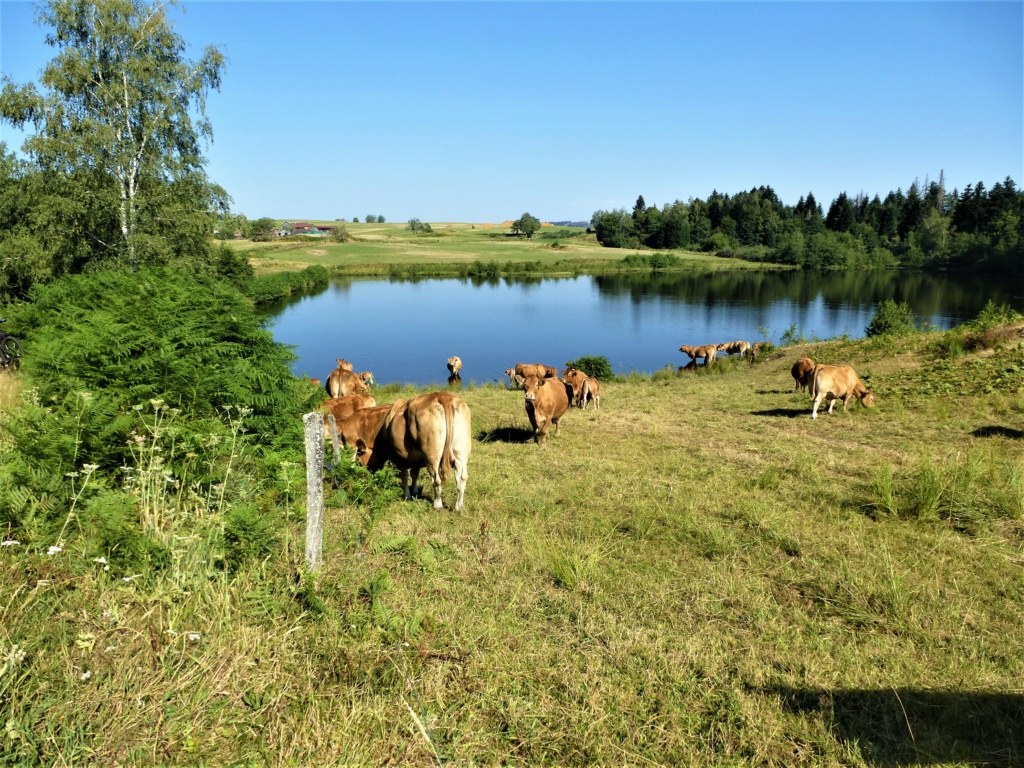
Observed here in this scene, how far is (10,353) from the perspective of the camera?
510 inches

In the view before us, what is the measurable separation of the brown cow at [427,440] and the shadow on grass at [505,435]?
4.29 meters

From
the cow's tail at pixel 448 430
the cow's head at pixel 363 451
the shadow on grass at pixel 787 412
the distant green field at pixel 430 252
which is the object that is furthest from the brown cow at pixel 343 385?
the distant green field at pixel 430 252

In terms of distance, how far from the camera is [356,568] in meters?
4.71

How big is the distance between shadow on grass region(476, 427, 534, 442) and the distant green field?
7169 cm

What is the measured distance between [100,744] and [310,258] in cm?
10518

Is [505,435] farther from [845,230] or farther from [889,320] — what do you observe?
[845,230]

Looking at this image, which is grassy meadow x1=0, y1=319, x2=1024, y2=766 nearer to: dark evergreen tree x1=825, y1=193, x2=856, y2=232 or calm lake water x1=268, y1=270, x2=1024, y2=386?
calm lake water x1=268, y1=270, x2=1024, y2=386

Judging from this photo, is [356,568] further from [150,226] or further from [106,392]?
[150,226]

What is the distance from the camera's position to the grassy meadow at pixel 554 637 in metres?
2.97

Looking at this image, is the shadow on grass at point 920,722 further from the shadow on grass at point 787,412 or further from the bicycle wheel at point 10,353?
the bicycle wheel at point 10,353

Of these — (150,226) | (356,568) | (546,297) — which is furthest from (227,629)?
(546,297)

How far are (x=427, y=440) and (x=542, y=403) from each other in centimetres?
488

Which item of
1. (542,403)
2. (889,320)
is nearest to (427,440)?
(542,403)

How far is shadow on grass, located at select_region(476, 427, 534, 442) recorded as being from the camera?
1232 cm
